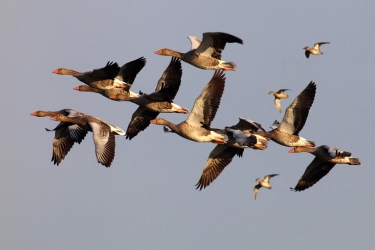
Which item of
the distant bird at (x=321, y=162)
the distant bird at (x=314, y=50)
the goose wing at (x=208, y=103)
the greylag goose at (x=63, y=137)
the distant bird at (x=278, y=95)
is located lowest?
the greylag goose at (x=63, y=137)

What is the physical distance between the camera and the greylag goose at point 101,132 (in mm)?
26000

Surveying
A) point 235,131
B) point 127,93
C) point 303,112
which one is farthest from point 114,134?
point 303,112

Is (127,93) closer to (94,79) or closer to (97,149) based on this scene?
(94,79)

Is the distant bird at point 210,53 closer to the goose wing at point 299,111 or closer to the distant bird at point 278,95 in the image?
the goose wing at point 299,111

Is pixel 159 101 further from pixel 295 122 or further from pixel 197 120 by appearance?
pixel 295 122

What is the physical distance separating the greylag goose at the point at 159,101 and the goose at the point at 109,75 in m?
0.48

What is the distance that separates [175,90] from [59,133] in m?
4.45

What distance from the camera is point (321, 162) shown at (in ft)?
95.8

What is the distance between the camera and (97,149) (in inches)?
1027

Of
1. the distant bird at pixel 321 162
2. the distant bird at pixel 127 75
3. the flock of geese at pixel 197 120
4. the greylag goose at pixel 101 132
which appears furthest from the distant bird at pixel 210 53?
the distant bird at pixel 321 162

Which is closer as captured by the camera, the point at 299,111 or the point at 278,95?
the point at 299,111

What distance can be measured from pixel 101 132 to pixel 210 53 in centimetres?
454

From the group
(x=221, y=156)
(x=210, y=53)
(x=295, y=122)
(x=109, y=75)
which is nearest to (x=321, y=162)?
(x=295, y=122)

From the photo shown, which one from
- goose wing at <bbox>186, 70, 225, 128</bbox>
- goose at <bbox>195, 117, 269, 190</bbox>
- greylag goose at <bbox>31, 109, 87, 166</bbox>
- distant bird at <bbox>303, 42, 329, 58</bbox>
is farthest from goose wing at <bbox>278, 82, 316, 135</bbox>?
greylag goose at <bbox>31, 109, 87, 166</bbox>
